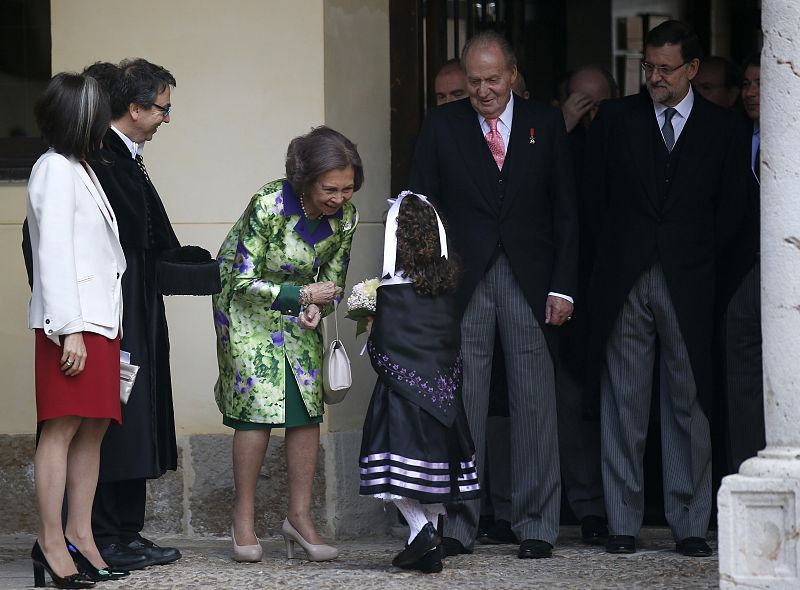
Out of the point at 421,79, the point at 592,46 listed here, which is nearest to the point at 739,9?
the point at 592,46

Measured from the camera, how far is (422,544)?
18.2ft

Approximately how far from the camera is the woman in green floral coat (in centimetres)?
563

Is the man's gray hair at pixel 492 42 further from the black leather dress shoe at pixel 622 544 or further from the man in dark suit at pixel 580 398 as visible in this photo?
the black leather dress shoe at pixel 622 544

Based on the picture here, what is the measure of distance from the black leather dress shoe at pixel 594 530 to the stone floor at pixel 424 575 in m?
0.06

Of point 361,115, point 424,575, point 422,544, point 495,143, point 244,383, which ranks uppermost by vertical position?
point 361,115

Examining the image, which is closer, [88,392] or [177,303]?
[88,392]

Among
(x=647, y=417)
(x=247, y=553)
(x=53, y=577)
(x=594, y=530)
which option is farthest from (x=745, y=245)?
(x=53, y=577)

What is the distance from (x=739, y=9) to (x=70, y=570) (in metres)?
6.41

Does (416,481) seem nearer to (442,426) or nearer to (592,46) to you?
(442,426)

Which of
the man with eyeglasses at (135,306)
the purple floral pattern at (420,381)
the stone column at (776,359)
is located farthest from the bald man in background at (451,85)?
the stone column at (776,359)

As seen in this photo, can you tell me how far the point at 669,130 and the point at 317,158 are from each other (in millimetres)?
1456

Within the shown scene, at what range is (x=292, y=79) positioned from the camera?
668 centimetres

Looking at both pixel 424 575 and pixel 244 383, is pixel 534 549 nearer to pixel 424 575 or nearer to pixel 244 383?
pixel 424 575

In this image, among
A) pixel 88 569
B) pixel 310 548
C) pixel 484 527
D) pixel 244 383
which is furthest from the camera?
pixel 484 527
